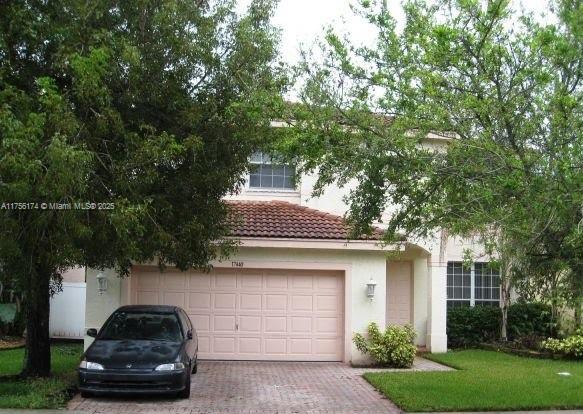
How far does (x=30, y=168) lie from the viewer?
8219 millimetres

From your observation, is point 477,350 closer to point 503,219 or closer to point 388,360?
point 388,360

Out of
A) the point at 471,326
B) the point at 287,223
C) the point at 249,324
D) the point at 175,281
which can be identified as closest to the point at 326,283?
the point at 287,223

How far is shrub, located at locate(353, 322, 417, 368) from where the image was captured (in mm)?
15742

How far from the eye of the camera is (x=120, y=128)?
33.0ft

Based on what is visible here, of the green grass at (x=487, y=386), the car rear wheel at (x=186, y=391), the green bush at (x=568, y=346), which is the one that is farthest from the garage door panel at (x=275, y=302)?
the green bush at (x=568, y=346)

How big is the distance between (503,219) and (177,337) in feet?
20.7

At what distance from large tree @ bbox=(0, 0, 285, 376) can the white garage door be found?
4368 millimetres

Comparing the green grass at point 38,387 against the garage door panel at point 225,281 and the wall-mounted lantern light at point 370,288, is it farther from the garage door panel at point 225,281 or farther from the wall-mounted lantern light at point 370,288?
the wall-mounted lantern light at point 370,288

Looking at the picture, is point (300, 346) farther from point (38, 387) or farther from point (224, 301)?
point (38, 387)

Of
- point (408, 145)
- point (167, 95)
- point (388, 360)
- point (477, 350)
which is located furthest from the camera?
point (477, 350)

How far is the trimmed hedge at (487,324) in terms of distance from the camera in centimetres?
1983

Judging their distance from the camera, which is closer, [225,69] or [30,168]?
[30,168]

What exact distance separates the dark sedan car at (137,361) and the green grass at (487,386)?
3614 mm

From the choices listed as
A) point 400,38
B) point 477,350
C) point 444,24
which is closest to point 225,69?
point 400,38
